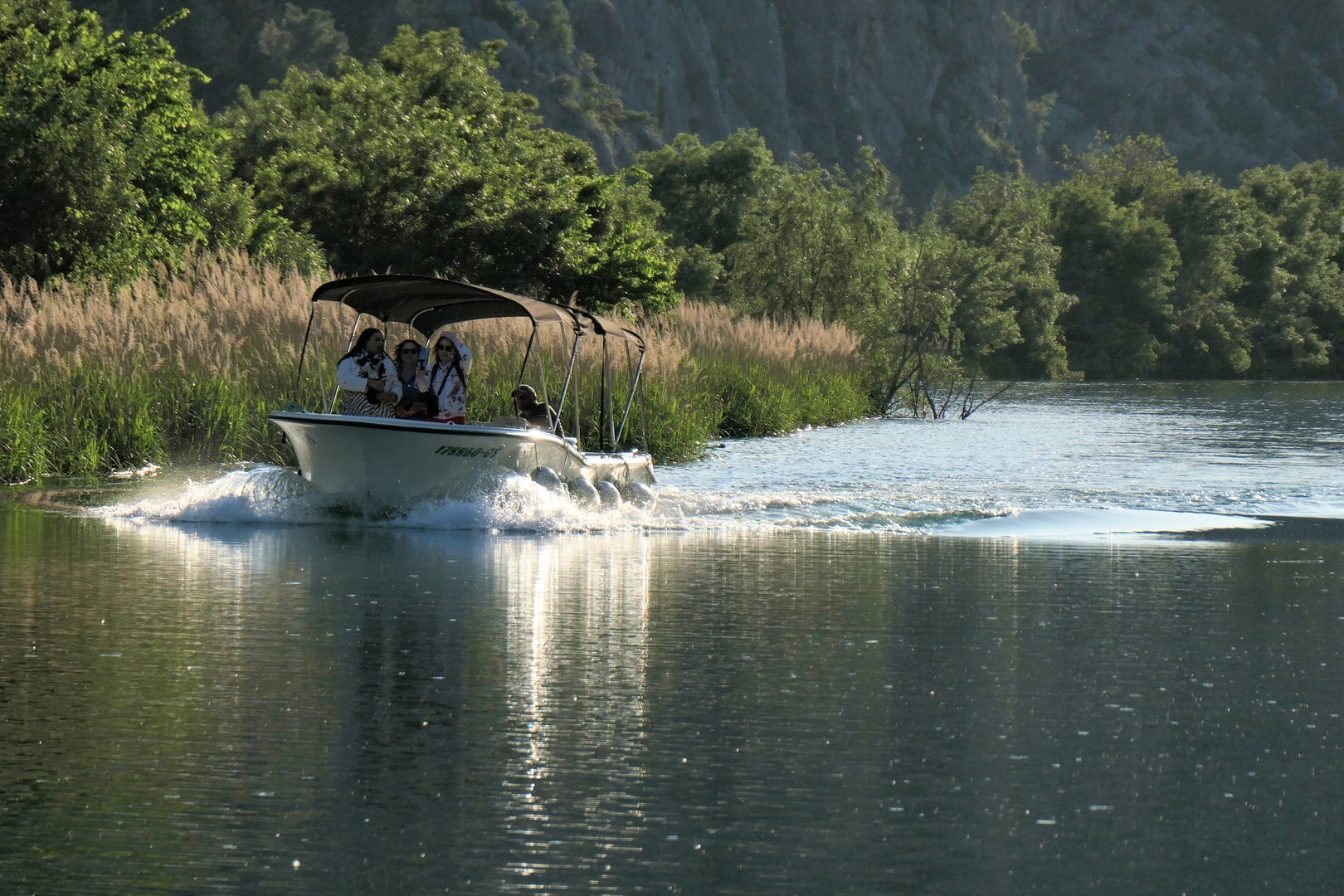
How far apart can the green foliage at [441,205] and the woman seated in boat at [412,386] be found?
1867 cm

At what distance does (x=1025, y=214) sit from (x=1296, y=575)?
8167 cm

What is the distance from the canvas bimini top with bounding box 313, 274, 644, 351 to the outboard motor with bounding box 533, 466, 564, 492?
178cm

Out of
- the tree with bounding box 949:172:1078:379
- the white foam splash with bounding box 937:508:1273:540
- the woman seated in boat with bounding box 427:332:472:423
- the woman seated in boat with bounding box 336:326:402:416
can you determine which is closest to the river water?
the white foam splash with bounding box 937:508:1273:540

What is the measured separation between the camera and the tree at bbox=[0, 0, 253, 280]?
1118 inches

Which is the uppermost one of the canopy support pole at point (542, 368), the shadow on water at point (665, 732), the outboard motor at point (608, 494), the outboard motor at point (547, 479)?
the canopy support pole at point (542, 368)

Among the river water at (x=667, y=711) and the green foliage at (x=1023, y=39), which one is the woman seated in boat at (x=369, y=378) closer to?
the river water at (x=667, y=711)

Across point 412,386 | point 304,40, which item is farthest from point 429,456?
point 304,40

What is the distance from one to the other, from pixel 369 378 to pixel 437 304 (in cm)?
259

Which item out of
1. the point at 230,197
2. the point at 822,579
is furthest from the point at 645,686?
the point at 230,197

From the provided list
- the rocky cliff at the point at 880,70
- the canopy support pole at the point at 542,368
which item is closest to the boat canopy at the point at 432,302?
the canopy support pole at the point at 542,368

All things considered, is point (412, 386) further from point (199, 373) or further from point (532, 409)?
point (199, 373)

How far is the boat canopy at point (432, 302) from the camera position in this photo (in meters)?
18.2

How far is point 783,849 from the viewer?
5340mm

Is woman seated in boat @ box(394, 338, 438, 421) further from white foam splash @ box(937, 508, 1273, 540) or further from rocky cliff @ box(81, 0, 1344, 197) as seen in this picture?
rocky cliff @ box(81, 0, 1344, 197)
